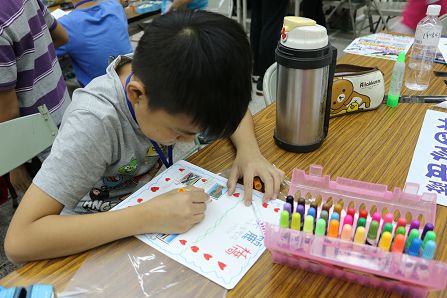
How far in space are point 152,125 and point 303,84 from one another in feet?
1.07

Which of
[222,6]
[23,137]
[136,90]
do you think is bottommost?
[222,6]

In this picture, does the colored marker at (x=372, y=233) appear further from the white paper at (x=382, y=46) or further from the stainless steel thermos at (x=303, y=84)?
the white paper at (x=382, y=46)

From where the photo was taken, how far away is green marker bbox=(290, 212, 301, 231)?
0.55 m

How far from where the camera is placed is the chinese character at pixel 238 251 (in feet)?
1.98

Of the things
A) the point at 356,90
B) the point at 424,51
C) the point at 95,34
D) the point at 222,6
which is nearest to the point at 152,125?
the point at 356,90

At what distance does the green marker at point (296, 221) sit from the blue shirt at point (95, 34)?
153 centimetres

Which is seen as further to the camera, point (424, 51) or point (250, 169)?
point (424, 51)

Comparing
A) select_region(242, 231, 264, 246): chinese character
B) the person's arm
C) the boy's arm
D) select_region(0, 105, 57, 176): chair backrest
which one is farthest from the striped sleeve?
select_region(242, 231, 264, 246): chinese character

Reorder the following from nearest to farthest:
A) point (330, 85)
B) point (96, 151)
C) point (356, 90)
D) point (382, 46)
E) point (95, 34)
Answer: point (96, 151) < point (330, 85) < point (356, 90) < point (382, 46) < point (95, 34)

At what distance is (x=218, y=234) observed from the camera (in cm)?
64

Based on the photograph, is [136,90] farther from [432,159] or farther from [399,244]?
[432,159]

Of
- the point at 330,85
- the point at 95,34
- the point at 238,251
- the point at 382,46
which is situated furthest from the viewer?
the point at 95,34

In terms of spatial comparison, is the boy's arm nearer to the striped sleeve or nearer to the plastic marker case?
the plastic marker case

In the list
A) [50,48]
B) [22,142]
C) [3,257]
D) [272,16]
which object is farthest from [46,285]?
[272,16]
